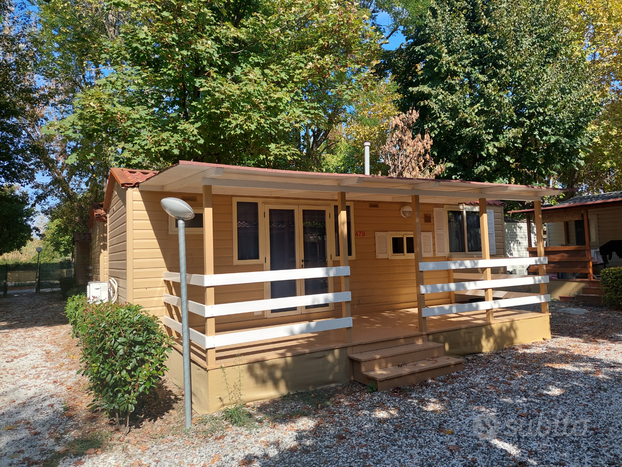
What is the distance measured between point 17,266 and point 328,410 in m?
24.6

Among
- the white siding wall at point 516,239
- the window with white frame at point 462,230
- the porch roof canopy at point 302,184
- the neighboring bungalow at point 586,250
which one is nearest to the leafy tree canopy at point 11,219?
the porch roof canopy at point 302,184

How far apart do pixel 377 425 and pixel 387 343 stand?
1.81 metres

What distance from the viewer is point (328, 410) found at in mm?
4793

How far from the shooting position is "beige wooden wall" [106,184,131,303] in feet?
22.4

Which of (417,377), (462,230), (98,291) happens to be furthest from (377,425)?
(462,230)

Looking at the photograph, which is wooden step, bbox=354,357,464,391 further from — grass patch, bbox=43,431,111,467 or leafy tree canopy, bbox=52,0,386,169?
leafy tree canopy, bbox=52,0,386,169

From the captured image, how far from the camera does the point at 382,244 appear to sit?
28.7ft

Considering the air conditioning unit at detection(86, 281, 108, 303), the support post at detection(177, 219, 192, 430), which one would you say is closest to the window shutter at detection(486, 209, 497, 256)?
the support post at detection(177, 219, 192, 430)

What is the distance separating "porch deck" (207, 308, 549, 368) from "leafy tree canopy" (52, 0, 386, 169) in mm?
5801

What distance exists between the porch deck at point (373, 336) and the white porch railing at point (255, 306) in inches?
10.7

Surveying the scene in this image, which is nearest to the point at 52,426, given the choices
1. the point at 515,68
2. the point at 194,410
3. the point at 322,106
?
the point at 194,410

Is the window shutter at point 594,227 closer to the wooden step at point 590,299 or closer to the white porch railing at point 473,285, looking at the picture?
the wooden step at point 590,299

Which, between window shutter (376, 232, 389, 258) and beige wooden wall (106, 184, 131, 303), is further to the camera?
window shutter (376, 232, 389, 258)

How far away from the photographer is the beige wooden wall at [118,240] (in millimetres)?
6832
